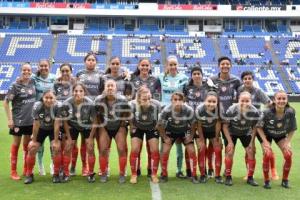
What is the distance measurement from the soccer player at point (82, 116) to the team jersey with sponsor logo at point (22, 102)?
→ 0.75m

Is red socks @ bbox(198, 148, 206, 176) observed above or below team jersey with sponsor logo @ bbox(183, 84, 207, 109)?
below

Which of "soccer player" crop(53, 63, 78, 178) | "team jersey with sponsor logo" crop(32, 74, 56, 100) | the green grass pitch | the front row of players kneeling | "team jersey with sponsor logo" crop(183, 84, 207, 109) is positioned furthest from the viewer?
"team jersey with sponsor logo" crop(32, 74, 56, 100)

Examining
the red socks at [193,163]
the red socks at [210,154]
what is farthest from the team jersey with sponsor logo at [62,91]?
the red socks at [210,154]

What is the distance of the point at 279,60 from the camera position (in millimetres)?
42031

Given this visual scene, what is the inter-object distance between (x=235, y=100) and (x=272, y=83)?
30.6m

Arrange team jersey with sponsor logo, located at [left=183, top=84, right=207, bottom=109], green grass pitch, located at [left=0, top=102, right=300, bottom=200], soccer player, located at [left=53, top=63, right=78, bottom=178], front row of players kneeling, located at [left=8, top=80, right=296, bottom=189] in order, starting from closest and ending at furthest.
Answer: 1. green grass pitch, located at [left=0, top=102, right=300, bottom=200]
2. front row of players kneeling, located at [left=8, top=80, right=296, bottom=189]
3. soccer player, located at [left=53, top=63, right=78, bottom=178]
4. team jersey with sponsor logo, located at [left=183, top=84, right=207, bottom=109]

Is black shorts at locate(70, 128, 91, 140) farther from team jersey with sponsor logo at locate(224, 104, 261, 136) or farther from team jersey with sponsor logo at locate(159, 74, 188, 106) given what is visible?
team jersey with sponsor logo at locate(224, 104, 261, 136)

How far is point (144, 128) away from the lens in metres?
7.44

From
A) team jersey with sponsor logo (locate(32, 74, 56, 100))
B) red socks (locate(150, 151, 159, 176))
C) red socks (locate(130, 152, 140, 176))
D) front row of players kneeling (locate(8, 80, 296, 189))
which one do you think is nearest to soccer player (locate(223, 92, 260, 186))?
front row of players kneeling (locate(8, 80, 296, 189))

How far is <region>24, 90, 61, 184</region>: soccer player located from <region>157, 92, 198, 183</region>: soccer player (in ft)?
5.31

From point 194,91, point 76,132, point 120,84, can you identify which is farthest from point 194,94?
point 76,132

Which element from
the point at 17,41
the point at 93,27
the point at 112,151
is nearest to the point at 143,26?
the point at 93,27

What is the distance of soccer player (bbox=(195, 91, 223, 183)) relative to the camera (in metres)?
7.32

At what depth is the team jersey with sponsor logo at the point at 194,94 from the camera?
7707mm
